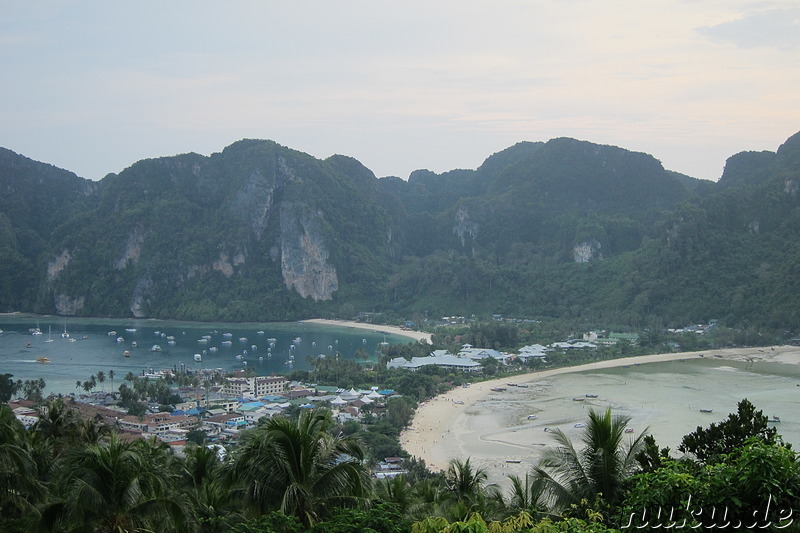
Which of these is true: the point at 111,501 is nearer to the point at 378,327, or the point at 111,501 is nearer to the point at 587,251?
the point at 378,327

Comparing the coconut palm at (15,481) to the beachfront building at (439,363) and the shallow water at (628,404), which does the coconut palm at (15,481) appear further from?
the beachfront building at (439,363)

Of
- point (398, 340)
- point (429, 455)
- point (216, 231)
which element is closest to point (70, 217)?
point (216, 231)

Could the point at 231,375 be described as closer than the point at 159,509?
No

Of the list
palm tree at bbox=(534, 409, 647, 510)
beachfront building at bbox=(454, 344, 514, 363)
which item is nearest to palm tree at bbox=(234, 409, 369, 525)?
palm tree at bbox=(534, 409, 647, 510)

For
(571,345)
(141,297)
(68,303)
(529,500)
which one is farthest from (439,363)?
(68,303)

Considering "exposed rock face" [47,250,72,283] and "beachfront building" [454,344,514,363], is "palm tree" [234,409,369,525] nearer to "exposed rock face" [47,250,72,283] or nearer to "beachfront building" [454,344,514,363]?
"beachfront building" [454,344,514,363]

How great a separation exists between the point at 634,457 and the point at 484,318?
7254cm

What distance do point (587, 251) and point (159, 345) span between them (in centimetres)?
4860

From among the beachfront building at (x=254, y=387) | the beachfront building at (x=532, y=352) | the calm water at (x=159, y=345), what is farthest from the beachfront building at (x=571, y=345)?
the beachfront building at (x=254, y=387)

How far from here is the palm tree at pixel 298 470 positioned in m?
6.89

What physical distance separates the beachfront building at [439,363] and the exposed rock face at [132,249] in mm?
59699

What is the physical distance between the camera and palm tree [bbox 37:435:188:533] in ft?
22.6

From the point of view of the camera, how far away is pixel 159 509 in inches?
273

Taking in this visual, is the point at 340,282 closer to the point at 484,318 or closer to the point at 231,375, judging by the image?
the point at 484,318
